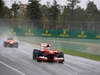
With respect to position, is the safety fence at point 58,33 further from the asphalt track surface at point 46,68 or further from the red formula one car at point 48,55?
the red formula one car at point 48,55

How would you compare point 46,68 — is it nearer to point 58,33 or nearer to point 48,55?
point 48,55

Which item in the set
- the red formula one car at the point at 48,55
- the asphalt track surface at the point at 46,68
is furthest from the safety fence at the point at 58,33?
the red formula one car at the point at 48,55

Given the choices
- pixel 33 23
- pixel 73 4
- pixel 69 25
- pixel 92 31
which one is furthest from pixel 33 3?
pixel 92 31

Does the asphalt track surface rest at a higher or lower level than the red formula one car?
lower

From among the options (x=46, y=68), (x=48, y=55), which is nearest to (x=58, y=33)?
(x=48, y=55)

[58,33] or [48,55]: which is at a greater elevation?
[58,33]

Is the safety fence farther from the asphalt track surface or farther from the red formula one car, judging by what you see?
the red formula one car

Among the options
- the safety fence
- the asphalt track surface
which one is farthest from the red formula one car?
the safety fence

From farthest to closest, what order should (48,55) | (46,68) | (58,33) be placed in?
(58,33), (48,55), (46,68)

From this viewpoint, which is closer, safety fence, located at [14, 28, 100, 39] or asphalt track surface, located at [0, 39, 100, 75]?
asphalt track surface, located at [0, 39, 100, 75]

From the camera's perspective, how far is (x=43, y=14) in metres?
85.9

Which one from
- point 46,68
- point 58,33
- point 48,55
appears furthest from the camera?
point 58,33

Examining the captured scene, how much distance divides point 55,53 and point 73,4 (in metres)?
78.9

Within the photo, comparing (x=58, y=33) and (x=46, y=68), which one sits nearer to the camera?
(x=46, y=68)
